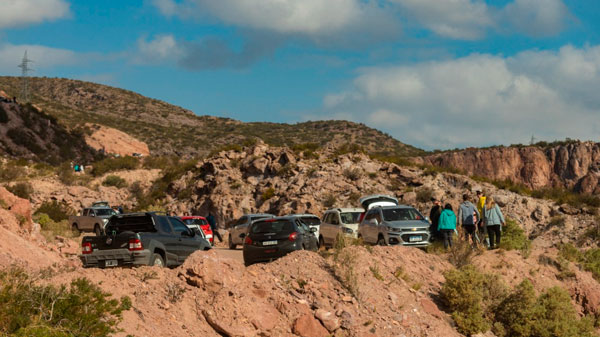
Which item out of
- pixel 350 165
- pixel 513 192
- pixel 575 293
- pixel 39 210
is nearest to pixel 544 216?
pixel 513 192

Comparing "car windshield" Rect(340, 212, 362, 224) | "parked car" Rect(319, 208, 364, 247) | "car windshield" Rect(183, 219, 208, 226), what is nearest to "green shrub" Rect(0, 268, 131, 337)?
"parked car" Rect(319, 208, 364, 247)

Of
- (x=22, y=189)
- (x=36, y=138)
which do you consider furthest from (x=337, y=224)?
(x=36, y=138)

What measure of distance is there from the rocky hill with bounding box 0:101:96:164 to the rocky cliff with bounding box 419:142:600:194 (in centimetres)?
4168

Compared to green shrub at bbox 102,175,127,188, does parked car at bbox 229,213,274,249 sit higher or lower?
lower

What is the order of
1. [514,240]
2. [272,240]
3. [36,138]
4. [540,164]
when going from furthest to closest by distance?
[36,138] → [540,164] → [514,240] → [272,240]

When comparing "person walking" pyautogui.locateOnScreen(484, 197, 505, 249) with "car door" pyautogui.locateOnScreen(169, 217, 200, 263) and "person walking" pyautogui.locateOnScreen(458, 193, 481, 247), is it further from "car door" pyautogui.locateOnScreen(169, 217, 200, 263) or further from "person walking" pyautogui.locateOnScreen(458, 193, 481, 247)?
"car door" pyautogui.locateOnScreen(169, 217, 200, 263)

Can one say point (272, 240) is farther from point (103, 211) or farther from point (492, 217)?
point (103, 211)

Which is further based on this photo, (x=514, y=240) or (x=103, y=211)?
(x=103, y=211)

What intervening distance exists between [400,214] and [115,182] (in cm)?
3820

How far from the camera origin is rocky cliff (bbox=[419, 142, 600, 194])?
60688mm

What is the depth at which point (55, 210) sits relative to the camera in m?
42.5

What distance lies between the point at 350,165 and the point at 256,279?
97.2ft

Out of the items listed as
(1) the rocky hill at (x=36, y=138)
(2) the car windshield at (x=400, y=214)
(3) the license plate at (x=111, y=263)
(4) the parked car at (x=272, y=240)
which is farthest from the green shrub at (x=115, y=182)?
(3) the license plate at (x=111, y=263)

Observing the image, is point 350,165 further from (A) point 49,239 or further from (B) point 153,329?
(B) point 153,329
